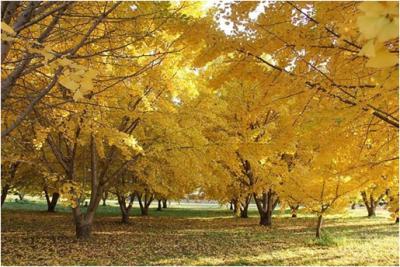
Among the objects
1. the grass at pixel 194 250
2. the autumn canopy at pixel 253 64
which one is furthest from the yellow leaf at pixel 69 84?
the grass at pixel 194 250

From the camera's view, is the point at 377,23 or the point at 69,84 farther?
the point at 69,84

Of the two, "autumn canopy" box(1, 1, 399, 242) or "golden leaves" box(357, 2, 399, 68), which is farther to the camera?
"autumn canopy" box(1, 1, 399, 242)

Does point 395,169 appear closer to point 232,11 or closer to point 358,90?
point 358,90

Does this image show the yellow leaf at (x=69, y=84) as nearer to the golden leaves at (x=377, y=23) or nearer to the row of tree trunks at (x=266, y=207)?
the golden leaves at (x=377, y=23)

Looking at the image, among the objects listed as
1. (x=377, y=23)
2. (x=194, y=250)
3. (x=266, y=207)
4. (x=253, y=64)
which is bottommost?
(x=194, y=250)

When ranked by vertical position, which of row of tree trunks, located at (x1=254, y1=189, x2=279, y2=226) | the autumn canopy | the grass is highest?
the autumn canopy

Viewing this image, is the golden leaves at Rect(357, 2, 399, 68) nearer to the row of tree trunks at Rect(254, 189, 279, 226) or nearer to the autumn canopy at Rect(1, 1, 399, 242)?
the autumn canopy at Rect(1, 1, 399, 242)

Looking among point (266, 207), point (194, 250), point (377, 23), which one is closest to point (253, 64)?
point (377, 23)

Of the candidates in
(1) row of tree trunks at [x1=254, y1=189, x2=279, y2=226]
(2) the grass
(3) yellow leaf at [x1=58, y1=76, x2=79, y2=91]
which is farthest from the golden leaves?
(1) row of tree trunks at [x1=254, y1=189, x2=279, y2=226]

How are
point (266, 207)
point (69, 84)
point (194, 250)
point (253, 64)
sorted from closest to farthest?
point (69, 84) < point (253, 64) < point (194, 250) < point (266, 207)

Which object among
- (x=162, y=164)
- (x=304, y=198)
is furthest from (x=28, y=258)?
(x=304, y=198)

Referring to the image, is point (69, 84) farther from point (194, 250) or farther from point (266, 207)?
point (266, 207)

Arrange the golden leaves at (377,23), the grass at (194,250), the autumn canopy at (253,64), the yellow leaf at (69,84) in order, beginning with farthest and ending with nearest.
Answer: the grass at (194,250) → the autumn canopy at (253,64) → the yellow leaf at (69,84) → the golden leaves at (377,23)

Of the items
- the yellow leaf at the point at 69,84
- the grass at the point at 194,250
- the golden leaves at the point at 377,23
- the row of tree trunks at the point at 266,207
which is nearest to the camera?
the golden leaves at the point at 377,23
